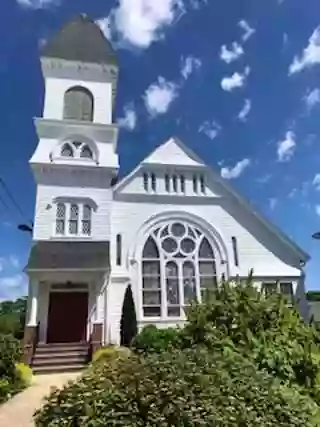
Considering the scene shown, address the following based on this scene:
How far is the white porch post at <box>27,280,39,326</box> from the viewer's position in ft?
44.4

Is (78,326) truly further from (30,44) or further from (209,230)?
(30,44)

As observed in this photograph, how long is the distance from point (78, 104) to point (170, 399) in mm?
16826

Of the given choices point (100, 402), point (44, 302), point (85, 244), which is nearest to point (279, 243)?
point (85, 244)

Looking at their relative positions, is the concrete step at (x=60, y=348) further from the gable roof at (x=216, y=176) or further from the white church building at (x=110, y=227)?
the gable roof at (x=216, y=176)

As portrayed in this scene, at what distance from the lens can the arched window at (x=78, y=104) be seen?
57.6ft

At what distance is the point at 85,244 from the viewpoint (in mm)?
15062

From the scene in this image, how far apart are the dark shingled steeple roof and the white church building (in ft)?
0.20

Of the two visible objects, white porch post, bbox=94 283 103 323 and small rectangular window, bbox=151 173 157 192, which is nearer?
white porch post, bbox=94 283 103 323

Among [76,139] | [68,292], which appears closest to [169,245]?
[68,292]

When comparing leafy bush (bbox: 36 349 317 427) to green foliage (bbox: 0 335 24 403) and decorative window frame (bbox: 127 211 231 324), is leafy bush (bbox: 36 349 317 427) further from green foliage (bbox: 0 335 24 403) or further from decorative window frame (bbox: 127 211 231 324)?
decorative window frame (bbox: 127 211 231 324)

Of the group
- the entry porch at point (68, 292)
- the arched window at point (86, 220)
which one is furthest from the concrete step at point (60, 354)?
the arched window at point (86, 220)

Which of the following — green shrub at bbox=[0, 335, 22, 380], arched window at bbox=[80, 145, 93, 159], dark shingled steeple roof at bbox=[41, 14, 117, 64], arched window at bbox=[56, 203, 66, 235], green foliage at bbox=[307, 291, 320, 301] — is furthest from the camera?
green foliage at bbox=[307, 291, 320, 301]

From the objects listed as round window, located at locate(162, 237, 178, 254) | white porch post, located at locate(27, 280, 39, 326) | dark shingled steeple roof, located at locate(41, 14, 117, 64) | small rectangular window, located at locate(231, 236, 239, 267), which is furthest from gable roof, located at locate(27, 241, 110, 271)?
dark shingled steeple roof, located at locate(41, 14, 117, 64)

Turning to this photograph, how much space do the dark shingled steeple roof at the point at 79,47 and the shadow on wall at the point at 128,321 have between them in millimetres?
11846
